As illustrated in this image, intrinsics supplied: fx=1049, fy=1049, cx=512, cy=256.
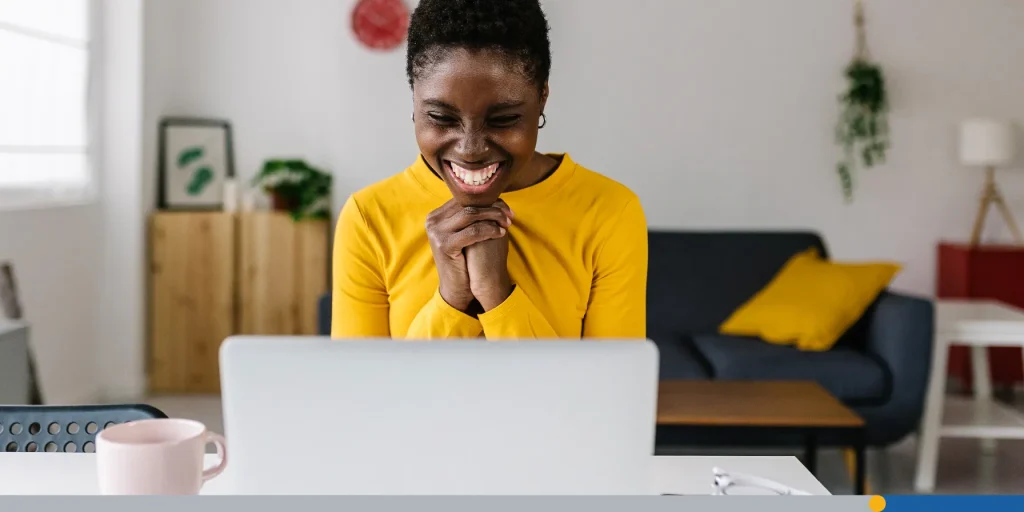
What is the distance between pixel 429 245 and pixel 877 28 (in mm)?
4065

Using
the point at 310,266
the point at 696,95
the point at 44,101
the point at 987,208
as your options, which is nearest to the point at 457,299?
A: the point at 44,101

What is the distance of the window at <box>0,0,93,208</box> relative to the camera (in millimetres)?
3807

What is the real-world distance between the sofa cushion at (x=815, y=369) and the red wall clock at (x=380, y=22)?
88.2 inches

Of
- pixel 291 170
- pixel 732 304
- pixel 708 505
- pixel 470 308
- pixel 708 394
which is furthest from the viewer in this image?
pixel 291 170

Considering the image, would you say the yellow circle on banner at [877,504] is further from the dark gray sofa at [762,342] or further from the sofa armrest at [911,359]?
the sofa armrest at [911,359]

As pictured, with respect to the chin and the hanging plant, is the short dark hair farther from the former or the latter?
the hanging plant

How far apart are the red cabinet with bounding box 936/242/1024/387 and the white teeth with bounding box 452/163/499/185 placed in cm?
396

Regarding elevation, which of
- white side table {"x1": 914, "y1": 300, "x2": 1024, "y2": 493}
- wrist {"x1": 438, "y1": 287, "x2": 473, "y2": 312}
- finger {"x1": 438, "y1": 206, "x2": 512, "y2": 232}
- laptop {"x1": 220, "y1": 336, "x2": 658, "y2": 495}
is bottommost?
white side table {"x1": 914, "y1": 300, "x2": 1024, "y2": 493}

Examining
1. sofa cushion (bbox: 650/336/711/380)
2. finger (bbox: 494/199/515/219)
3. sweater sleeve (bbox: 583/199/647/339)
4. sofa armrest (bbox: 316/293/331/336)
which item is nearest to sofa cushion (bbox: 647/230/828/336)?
sofa cushion (bbox: 650/336/711/380)

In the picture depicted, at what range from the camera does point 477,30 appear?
4.59ft

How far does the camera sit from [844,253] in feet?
16.7

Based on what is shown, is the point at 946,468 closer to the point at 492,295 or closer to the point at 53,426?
the point at 492,295

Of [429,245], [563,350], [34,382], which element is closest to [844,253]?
[34,382]

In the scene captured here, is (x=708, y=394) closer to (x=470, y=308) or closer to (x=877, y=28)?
(x=470, y=308)
